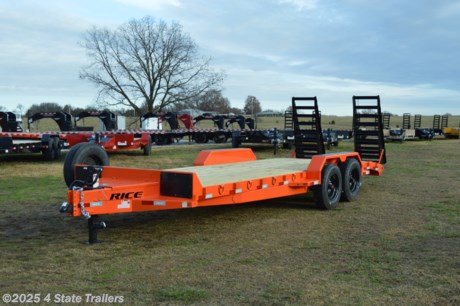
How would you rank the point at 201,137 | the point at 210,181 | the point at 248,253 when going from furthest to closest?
the point at 201,137, the point at 210,181, the point at 248,253

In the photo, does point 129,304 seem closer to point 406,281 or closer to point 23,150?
point 406,281

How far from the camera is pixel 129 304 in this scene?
366 centimetres

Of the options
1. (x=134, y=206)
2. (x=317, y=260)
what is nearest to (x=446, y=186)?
(x=317, y=260)

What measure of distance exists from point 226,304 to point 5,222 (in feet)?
13.1

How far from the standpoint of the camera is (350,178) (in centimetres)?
822

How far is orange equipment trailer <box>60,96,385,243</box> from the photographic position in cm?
498

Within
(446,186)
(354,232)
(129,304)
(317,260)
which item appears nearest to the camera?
(129,304)

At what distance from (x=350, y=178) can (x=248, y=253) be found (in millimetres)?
3726

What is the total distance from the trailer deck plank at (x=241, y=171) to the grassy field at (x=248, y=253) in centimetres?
61

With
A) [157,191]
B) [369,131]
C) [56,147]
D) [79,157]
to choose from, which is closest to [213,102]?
[56,147]

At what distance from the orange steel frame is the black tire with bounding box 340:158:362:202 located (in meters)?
0.94

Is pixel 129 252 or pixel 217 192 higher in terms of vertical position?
pixel 217 192

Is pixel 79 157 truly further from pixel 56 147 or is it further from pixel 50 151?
pixel 56 147

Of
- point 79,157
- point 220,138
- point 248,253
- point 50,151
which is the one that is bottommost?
point 248,253
